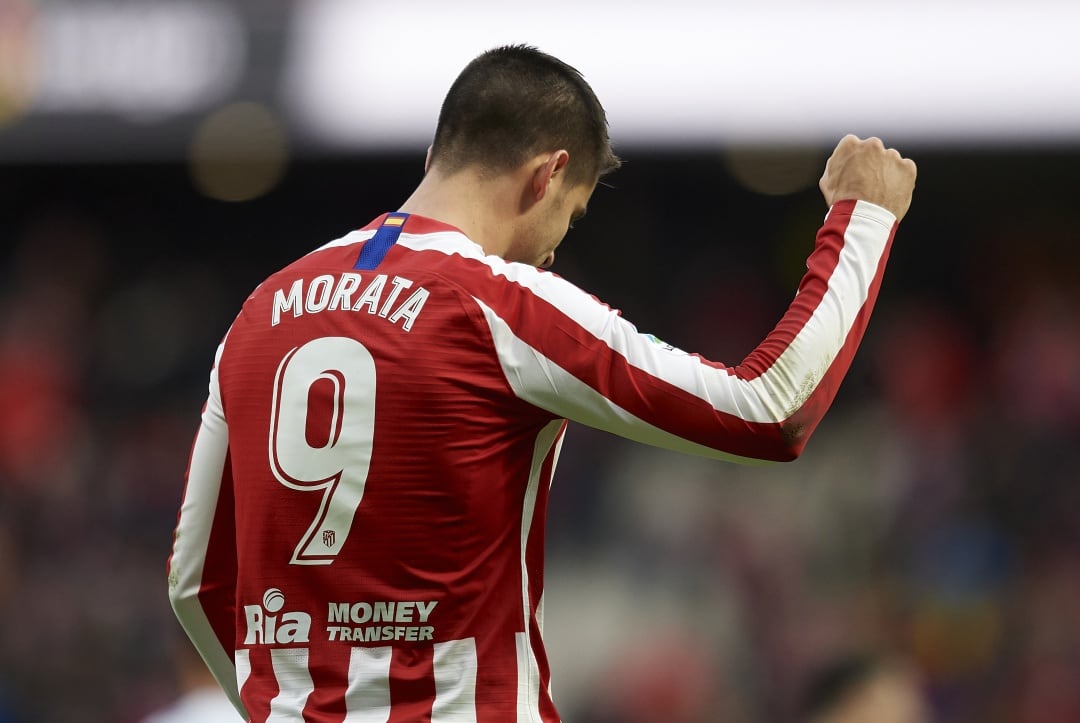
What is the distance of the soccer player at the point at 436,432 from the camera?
6.43 feet

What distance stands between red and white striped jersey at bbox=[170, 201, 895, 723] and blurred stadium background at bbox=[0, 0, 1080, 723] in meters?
4.95

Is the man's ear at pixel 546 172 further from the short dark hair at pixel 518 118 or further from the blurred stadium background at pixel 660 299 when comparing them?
the blurred stadium background at pixel 660 299

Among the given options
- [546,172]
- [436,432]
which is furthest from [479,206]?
[436,432]

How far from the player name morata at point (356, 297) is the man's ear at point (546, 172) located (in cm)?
30

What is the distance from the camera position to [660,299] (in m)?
9.38

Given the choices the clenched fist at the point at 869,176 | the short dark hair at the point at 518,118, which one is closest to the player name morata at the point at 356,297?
the short dark hair at the point at 518,118

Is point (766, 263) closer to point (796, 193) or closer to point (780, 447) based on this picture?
point (796, 193)

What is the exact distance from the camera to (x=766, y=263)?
9.66 m

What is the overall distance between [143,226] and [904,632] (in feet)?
19.4

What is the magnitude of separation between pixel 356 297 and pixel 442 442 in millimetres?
260

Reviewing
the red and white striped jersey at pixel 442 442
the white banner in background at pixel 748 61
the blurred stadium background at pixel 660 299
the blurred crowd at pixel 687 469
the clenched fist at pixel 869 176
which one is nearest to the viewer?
the red and white striped jersey at pixel 442 442

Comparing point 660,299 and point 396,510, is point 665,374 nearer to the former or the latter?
point 396,510

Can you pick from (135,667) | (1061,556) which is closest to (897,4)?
(1061,556)

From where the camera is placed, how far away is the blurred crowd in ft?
25.9
